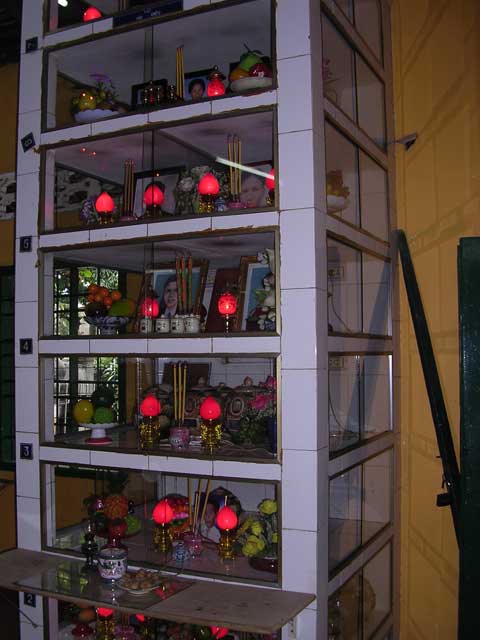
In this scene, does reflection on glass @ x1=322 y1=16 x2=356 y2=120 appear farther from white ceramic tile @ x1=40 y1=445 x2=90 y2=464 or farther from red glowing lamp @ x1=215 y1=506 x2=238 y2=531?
Result: white ceramic tile @ x1=40 y1=445 x2=90 y2=464

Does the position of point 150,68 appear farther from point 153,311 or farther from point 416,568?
point 416,568

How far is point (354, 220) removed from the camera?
110 inches

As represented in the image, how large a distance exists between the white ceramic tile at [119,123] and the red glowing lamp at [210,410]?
1197 mm

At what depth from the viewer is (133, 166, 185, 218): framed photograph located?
2.96 metres

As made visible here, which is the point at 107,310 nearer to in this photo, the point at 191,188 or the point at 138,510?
the point at 191,188

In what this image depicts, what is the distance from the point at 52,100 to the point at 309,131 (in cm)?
136

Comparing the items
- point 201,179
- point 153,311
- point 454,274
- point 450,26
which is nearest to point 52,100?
point 201,179

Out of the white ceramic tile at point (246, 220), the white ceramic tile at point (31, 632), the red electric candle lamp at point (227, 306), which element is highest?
the white ceramic tile at point (246, 220)

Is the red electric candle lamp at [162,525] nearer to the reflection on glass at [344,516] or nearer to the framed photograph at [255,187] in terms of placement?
the reflection on glass at [344,516]

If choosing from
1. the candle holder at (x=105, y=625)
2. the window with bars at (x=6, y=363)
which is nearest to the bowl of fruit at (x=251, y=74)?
the candle holder at (x=105, y=625)

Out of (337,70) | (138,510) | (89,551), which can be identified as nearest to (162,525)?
(138,510)

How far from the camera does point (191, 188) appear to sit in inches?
113

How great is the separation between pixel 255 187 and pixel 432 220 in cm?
83

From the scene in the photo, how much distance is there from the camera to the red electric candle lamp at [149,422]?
2793 millimetres
